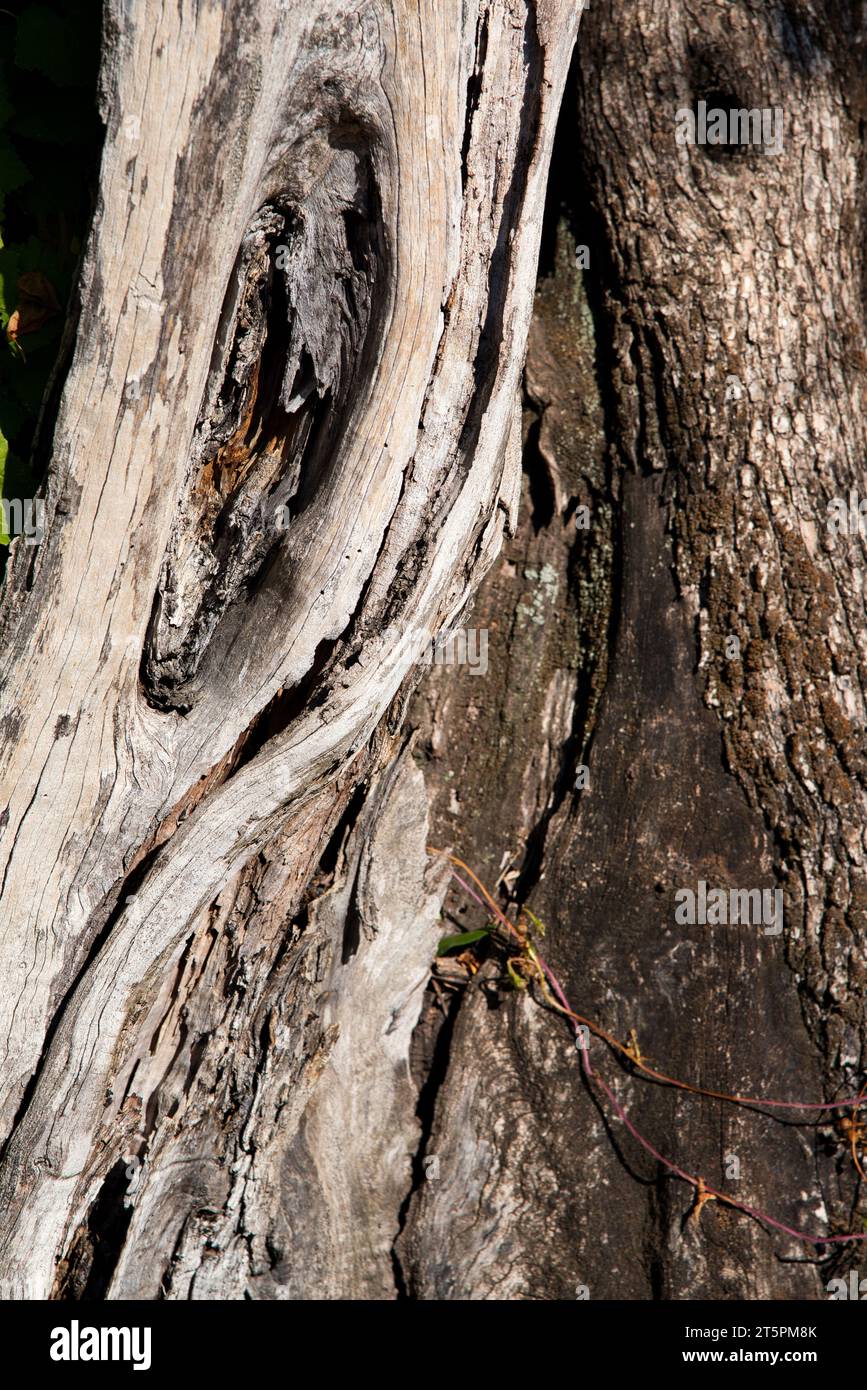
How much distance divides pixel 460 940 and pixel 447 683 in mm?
727

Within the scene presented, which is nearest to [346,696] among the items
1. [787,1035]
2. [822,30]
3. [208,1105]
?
[208,1105]

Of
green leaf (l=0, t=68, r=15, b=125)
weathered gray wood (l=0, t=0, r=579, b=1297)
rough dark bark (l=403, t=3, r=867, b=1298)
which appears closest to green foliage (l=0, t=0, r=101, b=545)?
green leaf (l=0, t=68, r=15, b=125)

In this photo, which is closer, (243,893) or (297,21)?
(297,21)

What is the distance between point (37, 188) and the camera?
193 cm

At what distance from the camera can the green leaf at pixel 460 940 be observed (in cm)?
262

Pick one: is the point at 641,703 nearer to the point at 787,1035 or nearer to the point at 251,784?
the point at 787,1035

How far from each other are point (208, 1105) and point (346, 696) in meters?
1.09

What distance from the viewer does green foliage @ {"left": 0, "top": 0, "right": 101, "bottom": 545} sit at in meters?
1.77

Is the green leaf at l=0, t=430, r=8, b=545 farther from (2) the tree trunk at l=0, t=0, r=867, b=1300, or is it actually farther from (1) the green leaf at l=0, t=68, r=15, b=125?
(1) the green leaf at l=0, t=68, r=15, b=125

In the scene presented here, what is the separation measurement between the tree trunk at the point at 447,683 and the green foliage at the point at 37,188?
0.31 m

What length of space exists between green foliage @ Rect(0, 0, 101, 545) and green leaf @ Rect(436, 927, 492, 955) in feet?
5.03

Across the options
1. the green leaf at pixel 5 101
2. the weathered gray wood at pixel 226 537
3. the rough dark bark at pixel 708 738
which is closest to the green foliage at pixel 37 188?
the green leaf at pixel 5 101

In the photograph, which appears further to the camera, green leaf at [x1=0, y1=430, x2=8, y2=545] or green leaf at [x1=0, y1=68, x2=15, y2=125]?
green leaf at [x1=0, y1=430, x2=8, y2=545]

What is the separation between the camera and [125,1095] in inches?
86.4
